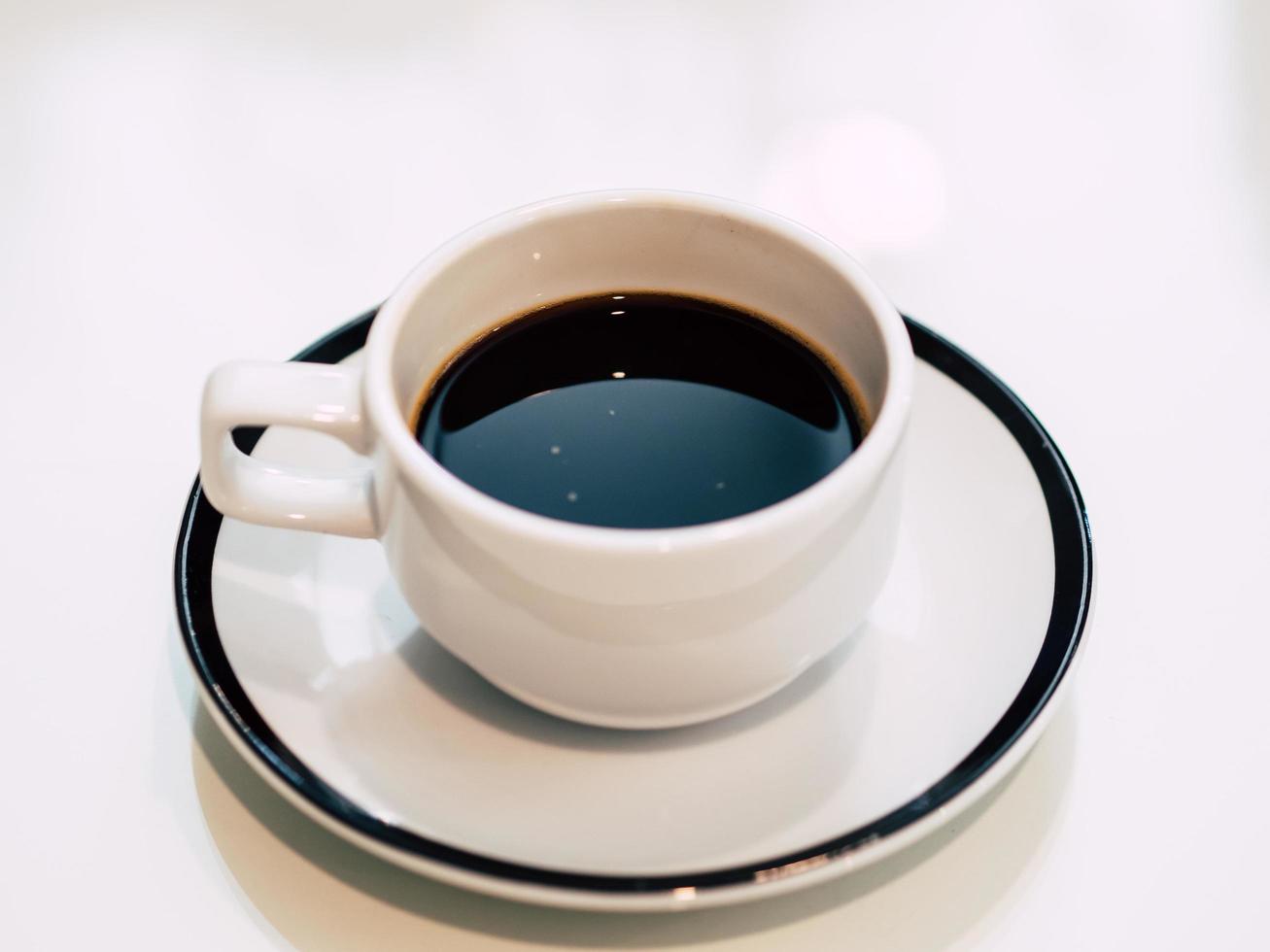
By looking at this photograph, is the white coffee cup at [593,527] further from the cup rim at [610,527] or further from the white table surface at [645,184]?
the white table surface at [645,184]

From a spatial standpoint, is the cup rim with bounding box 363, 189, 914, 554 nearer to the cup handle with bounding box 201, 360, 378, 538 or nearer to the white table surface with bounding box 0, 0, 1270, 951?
the cup handle with bounding box 201, 360, 378, 538

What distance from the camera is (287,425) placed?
71 centimetres

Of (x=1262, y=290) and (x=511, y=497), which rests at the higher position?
(x=1262, y=290)

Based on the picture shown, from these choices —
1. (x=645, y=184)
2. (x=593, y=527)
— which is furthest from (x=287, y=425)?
(x=645, y=184)

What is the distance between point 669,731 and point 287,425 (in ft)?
0.91

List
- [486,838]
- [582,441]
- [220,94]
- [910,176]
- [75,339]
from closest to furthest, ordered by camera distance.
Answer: [486,838] → [582,441] → [75,339] → [910,176] → [220,94]

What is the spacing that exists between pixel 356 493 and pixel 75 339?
546mm

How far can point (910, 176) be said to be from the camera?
134 centimetres

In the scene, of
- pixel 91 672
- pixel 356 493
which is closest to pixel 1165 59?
pixel 356 493

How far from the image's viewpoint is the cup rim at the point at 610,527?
0.62 m

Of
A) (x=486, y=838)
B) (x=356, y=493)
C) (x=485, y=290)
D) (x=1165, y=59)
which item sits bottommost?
(x=486, y=838)

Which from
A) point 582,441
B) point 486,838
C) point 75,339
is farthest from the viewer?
point 75,339

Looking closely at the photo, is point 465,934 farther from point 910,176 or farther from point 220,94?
point 220,94

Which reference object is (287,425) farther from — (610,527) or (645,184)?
(645,184)
